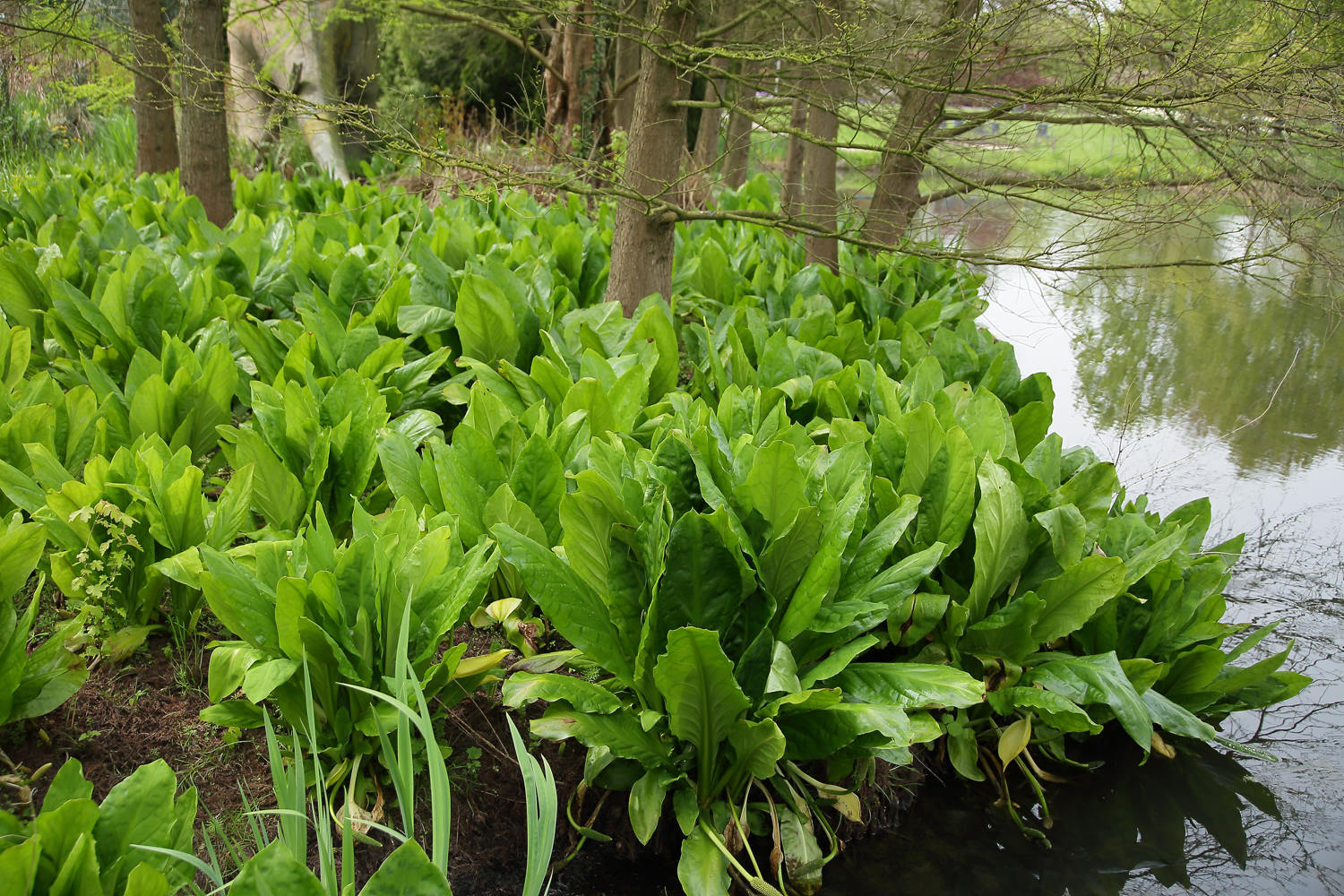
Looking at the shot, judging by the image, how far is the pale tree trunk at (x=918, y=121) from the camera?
12.7ft

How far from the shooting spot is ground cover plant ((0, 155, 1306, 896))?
2.25m

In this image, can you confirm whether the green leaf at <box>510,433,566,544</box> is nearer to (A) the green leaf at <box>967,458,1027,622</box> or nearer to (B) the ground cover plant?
(B) the ground cover plant

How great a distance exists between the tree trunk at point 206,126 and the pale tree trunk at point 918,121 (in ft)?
13.2

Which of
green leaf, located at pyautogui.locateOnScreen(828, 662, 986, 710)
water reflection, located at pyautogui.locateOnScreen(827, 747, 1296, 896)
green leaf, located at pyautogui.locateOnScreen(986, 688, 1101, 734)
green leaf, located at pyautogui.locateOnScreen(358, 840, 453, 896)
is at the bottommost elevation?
water reflection, located at pyautogui.locateOnScreen(827, 747, 1296, 896)

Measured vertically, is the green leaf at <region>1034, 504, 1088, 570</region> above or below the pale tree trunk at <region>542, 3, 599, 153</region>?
below

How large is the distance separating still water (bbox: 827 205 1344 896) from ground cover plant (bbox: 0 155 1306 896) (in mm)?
161

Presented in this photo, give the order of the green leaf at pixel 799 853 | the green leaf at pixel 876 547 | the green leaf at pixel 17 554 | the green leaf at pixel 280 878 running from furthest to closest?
the green leaf at pixel 876 547 < the green leaf at pixel 799 853 < the green leaf at pixel 17 554 < the green leaf at pixel 280 878

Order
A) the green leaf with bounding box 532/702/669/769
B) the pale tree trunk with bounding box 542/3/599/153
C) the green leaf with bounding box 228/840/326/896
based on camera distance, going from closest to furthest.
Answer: the green leaf with bounding box 228/840/326/896 < the green leaf with bounding box 532/702/669/769 < the pale tree trunk with bounding box 542/3/599/153

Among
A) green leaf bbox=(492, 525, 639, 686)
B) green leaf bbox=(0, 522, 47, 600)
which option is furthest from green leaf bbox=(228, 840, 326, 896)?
green leaf bbox=(0, 522, 47, 600)

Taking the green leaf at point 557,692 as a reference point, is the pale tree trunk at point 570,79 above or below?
above

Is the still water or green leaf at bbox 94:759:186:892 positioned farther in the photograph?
the still water

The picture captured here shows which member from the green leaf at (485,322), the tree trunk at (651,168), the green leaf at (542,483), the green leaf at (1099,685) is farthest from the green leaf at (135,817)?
the tree trunk at (651,168)

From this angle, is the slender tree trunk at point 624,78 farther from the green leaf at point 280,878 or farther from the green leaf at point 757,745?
the green leaf at point 280,878

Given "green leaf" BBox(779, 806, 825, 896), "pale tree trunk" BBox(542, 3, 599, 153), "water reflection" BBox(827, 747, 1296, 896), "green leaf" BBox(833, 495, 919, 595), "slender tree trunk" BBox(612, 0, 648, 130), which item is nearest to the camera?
"green leaf" BBox(779, 806, 825, 896)
